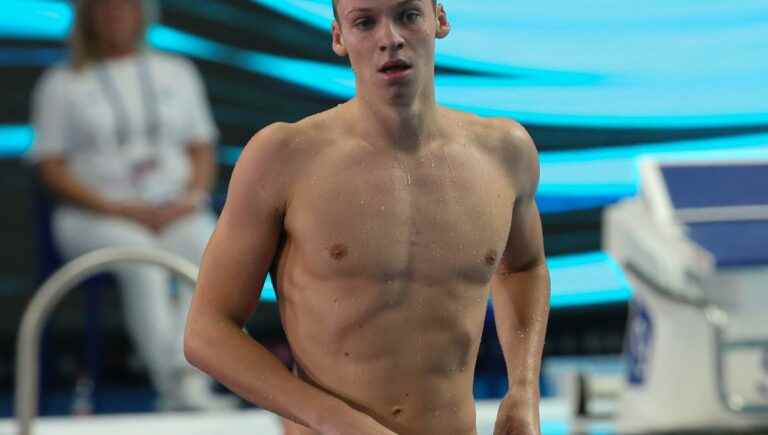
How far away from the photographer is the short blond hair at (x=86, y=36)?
5777 mm

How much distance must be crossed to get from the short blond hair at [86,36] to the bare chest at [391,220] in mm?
4202

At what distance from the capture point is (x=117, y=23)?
5727 millimetres

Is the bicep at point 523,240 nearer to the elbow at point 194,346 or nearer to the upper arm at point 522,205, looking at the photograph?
the upper arm at point 522,205

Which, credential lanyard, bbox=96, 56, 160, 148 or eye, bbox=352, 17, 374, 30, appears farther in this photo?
credential lanyard, bbox=96, 56, 160, 148

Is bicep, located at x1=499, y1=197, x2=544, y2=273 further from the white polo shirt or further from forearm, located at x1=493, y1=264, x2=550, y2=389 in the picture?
the white polo shirt

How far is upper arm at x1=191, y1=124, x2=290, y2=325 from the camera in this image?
1.67 m

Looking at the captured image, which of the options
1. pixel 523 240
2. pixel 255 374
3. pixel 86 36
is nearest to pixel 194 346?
pixel 255 374

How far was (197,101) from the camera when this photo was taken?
19.6 feet

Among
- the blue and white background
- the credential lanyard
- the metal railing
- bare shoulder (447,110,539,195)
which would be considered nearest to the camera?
bare shoulder (447,110,539,195)

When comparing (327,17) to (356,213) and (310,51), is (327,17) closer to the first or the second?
(310,51)

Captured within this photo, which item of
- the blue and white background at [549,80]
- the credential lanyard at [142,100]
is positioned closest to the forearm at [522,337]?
the credential lanyard at [142,100]

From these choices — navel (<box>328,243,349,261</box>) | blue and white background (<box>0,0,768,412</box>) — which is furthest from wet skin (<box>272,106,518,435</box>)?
blue and white background (<box>0,0,768,412</box>)

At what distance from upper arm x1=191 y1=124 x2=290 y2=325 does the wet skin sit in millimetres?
19

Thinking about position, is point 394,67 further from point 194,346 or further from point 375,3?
point 194,346
